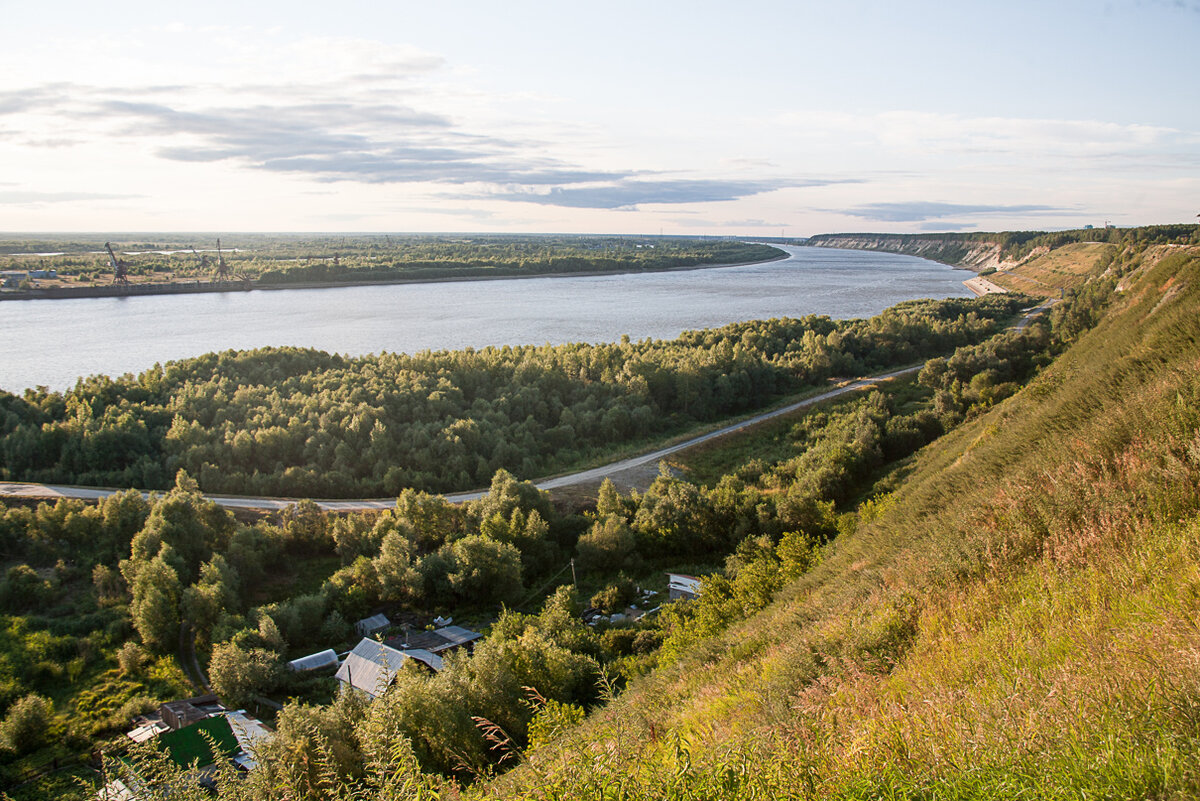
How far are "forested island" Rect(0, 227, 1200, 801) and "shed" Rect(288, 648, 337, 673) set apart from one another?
523 mm

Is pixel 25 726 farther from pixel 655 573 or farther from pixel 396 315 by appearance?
pixel 396 315

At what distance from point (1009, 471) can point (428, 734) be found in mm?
8873

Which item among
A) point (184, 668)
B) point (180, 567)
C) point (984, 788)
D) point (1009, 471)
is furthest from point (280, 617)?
point (984, 788)

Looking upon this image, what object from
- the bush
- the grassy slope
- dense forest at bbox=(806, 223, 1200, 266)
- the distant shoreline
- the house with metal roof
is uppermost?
dense forest at bbox=(806, 223, 1200, 266)

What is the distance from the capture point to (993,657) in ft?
14.7

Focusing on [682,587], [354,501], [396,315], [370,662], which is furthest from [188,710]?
[396,315]

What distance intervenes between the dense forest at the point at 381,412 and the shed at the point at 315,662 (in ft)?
35.1

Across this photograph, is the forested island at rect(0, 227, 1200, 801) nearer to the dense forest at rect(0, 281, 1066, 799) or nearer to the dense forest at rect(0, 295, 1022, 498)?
the dense forest at rect(0, 281, 1066, 799)

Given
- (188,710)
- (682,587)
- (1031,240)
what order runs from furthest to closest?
(1031,240) < (682,587) < (188,710)

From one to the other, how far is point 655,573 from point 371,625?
836cm

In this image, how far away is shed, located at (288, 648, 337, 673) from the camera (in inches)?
633

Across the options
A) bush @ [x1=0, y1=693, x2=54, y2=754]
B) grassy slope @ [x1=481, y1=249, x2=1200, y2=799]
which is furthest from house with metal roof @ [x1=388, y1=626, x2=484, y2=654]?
grassy slope @ [x1=481, y1=249, x2=1200, y2=799]

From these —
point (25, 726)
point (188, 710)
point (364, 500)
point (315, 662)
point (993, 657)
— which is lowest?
point (25, 726)

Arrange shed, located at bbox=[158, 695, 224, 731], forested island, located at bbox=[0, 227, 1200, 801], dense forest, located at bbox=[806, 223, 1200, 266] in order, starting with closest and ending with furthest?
forested island, located at bbox=[0, 227, 1200, 801] < shed, located at bbox=[158, 695, 224, 731] < dense forest, located at bbox=[806, 223, 1200, 266]
